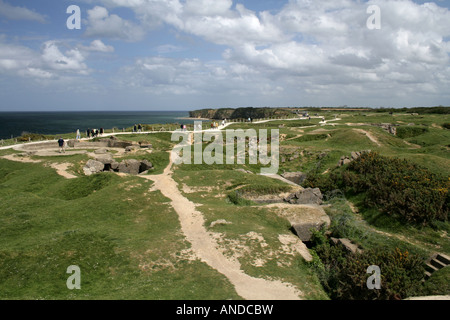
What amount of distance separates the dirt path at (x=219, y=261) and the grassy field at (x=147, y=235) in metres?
0.43

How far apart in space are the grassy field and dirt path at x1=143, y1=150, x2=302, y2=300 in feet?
1.42

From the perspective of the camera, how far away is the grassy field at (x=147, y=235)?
12.2 m

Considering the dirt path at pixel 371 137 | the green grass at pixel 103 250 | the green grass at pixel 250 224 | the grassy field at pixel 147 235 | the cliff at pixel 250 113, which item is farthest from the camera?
the cliff at pixel 250 113

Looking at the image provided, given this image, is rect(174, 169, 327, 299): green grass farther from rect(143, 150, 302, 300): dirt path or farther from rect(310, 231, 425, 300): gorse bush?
rect(310, 231, 425, 300): gorse bush

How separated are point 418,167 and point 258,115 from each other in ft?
390

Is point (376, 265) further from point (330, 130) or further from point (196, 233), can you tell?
point (330, 130)

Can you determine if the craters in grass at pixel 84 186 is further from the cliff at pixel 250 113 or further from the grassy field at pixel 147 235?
the cliff at pixel 250 113

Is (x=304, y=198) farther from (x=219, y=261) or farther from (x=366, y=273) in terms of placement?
(x=219, y=261)

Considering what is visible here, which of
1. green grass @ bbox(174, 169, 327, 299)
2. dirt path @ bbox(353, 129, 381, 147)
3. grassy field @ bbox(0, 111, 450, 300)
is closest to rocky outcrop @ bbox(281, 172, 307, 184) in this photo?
green grass @ bbox(174, 169, 327, 299)

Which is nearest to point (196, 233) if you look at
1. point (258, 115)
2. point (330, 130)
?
point (330, 130)

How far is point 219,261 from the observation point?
567 inches

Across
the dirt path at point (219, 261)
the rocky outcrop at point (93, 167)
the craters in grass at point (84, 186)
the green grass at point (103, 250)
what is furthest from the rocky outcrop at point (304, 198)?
the rocky outcrop at point (93, 167)

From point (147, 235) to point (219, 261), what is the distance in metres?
5.08

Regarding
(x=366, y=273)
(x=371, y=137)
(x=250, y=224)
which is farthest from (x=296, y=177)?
(x=371, y=137)
